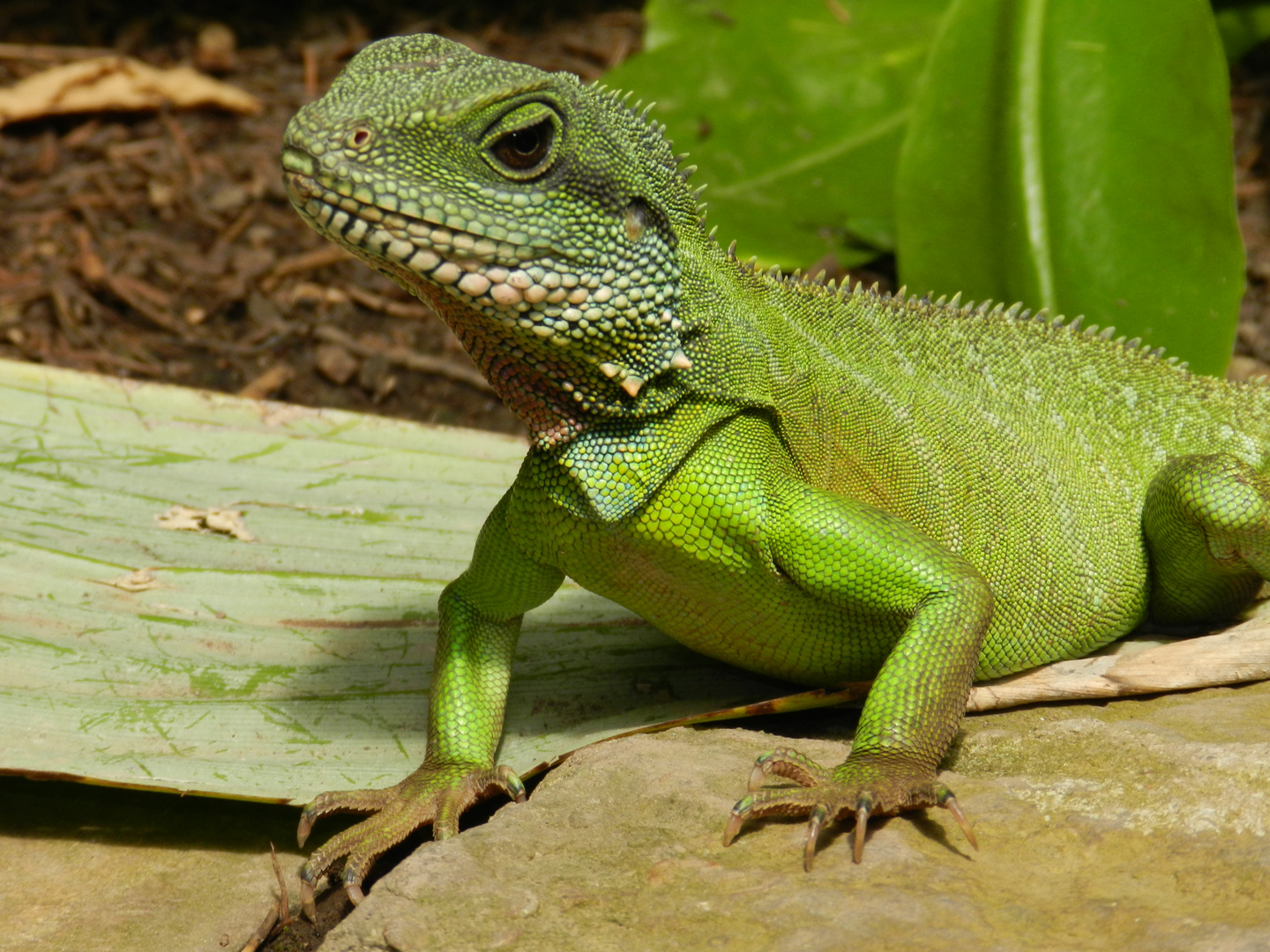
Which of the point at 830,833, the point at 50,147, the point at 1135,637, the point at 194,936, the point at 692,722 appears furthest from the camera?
the point at 50,147

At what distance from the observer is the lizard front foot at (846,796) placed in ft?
10.00

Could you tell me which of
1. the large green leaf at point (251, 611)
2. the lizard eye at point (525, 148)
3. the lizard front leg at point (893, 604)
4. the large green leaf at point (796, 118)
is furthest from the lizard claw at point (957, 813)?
the large green leaf at point (796, 118)

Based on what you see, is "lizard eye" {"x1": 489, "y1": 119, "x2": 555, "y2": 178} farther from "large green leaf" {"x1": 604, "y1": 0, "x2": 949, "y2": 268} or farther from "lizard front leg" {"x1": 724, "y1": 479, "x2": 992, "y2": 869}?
"large green leaf" {"x1": 604, "y1": 0, "x2": 949, "y2": 268}

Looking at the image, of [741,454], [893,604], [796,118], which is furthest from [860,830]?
[796,118]

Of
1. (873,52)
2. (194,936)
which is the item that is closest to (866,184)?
(873,52)

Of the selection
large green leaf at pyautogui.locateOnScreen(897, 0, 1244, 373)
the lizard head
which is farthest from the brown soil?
the lizard head

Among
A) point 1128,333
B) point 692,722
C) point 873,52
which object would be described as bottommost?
point 692,722

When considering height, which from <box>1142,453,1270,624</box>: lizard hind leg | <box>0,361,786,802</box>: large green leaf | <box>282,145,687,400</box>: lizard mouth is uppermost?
<box>282,145,687,400</box>: lizard mouth

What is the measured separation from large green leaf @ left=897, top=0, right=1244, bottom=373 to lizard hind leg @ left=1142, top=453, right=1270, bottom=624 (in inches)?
65.2

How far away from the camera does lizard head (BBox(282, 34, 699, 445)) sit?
3.06m

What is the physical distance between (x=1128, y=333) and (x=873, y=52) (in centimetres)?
293

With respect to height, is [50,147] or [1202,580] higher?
[1202,580]

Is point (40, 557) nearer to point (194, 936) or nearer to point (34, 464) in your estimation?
point (34, 464)

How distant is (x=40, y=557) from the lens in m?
4.61
